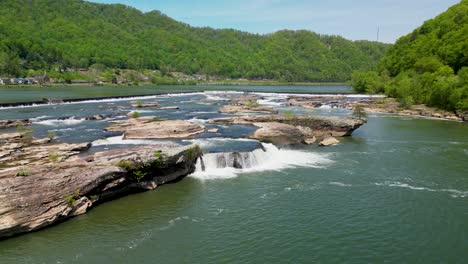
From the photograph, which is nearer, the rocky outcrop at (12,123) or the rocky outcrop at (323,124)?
the rocky outcrop at (323,124)

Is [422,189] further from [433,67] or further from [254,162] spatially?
[433,67]

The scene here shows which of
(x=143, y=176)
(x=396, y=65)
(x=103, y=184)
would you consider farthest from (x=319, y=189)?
(x=396, y=65)

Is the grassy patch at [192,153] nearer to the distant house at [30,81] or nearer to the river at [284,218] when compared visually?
the river at [284,218]

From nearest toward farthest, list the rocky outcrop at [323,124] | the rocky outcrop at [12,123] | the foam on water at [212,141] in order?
the foam on water at [212,141]
the rocky outcrop at [323,124]
the rocky outcrop at [12,123]

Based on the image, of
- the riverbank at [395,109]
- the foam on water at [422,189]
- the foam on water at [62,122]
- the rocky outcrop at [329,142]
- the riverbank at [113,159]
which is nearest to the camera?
the riverbank at [113,159]

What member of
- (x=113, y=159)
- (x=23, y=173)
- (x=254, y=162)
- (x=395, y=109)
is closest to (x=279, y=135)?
(x=254, y=162)

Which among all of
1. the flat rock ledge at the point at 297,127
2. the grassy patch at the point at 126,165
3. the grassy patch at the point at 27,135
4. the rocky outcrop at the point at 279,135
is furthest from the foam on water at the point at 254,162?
the grassy patch at the point at 27,135

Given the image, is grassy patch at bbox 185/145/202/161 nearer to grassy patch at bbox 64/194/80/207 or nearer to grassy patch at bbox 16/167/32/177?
grassy patch at bbox 64/194/80/207
